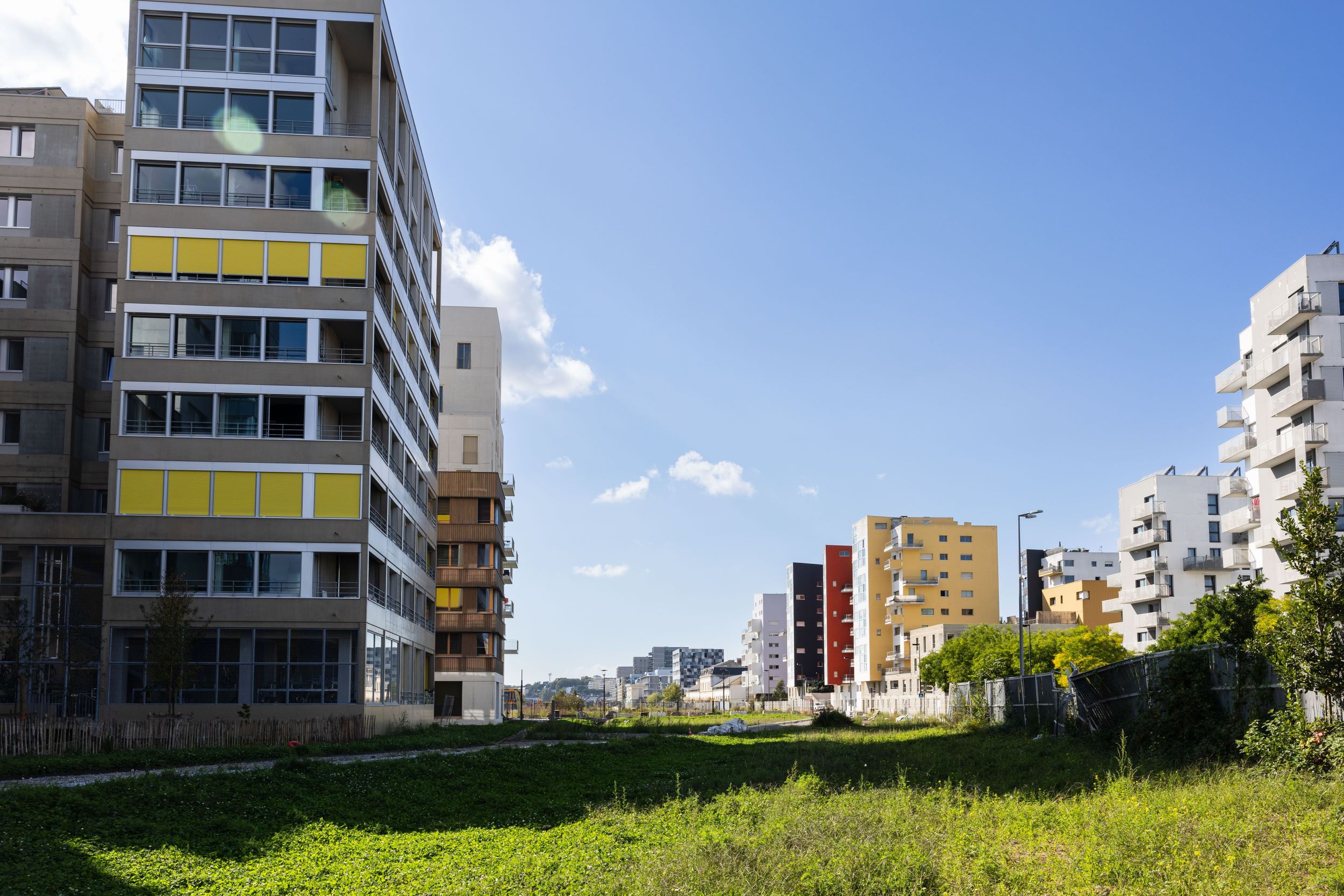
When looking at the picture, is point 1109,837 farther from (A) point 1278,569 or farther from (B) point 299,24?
(A) point 1278,569

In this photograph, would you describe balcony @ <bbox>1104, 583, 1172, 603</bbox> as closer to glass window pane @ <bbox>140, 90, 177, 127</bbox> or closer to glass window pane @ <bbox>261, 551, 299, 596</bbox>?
glass window pane @ <bbox>261, 551, 299, 596</bbox>

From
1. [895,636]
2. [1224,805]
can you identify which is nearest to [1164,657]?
[1224,805]

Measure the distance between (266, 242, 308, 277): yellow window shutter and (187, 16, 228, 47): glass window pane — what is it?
31.0ft

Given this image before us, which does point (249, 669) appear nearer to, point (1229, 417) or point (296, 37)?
point (296, 37)

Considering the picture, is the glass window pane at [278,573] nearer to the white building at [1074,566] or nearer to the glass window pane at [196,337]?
the glass window pane at [196,337]

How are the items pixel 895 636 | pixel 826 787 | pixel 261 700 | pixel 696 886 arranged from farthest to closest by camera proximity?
pixel 895 636, pixel 261 700, pixel 826 787, pixel 696 886

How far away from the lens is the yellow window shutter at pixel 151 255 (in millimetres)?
48656

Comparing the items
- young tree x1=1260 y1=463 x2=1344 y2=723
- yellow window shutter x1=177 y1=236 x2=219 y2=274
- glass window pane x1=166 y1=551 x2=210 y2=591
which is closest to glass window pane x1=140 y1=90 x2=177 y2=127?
yellow window shutter x1=177 y1=236 x2=219 y2=274

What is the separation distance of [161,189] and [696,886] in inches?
1757

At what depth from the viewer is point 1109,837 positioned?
15.3 m

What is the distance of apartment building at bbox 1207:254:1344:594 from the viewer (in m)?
64.1

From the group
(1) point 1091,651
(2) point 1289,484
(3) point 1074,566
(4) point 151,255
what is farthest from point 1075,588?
(4) point 151,255

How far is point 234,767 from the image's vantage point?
31328mm

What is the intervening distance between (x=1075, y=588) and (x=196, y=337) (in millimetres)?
120064
